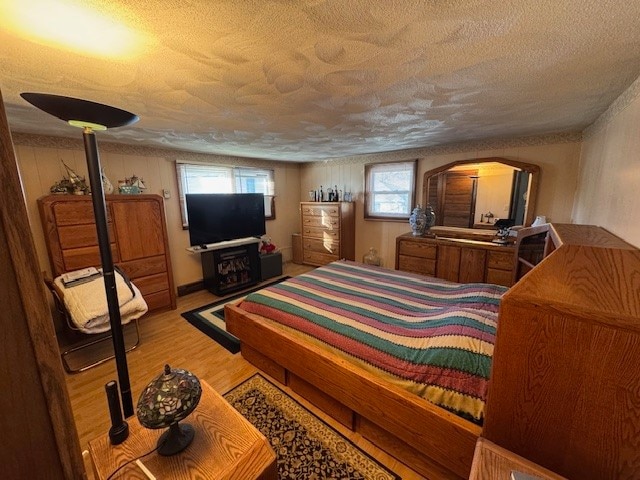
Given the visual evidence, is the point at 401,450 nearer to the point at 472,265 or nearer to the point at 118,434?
the point at 118,434

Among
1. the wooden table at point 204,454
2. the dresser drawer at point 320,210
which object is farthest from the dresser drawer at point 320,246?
the wooden table at point 204,454

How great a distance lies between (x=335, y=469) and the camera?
4.62ft

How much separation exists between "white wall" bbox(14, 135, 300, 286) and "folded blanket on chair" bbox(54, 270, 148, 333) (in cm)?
63

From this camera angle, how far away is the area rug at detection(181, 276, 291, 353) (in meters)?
2.54

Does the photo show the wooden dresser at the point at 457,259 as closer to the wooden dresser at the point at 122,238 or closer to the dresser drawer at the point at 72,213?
the wooden dresser at the point at 122,238

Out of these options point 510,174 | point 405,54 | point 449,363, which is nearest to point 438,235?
point 510,174

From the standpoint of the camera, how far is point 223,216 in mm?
3803

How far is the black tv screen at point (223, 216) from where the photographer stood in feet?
11.6

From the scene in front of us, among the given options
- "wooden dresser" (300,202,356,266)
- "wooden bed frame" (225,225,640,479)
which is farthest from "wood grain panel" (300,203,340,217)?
"wooden bed frame" (225,225,640,479)

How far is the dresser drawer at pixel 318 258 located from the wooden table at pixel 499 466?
12.6 ft

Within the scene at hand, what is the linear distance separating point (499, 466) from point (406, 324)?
3.04 ft

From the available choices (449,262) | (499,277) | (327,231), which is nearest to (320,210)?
(327,231)

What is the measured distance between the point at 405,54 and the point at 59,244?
3.33 m

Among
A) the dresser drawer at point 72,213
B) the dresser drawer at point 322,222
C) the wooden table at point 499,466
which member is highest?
the dresser drawer at point 72,213
